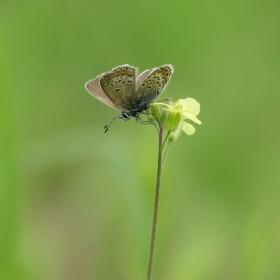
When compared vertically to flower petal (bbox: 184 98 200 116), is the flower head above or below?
below

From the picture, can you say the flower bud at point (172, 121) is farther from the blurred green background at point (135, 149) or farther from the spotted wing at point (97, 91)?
the blurred green background at point (135, 149)

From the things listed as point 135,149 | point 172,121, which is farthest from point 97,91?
point 135,149

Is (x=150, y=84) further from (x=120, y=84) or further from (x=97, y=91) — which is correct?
(x=97, y=91)

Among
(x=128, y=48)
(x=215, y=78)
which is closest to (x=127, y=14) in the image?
(x=128, y=48)

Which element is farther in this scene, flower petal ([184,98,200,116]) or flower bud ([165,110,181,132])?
flower petal ([184,98,200,116])

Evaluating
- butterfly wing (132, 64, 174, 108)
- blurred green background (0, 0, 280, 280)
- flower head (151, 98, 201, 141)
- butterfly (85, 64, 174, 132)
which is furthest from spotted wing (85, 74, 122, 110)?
blurred green background (0, 0, 280, 280)

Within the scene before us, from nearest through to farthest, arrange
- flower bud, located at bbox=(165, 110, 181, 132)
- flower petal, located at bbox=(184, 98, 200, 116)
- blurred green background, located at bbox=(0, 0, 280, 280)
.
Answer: flower bud, located at bbox=(165, 110, 181, 132) → flower petal, located at bbox=(184, 98, 200, 116) → blurred green background, located at bbox=(0, 0, 280, 280)

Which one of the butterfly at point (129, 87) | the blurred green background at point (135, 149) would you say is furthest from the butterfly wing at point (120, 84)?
the blurred green background at point (135, 149)

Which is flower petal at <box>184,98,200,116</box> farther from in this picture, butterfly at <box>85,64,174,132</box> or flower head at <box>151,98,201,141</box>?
butterfly at <box>85,64,174,132</box>

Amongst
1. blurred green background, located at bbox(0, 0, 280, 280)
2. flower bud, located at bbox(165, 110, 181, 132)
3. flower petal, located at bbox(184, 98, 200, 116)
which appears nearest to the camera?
flower bud, located at bbox(165, 110, 181, 132)
